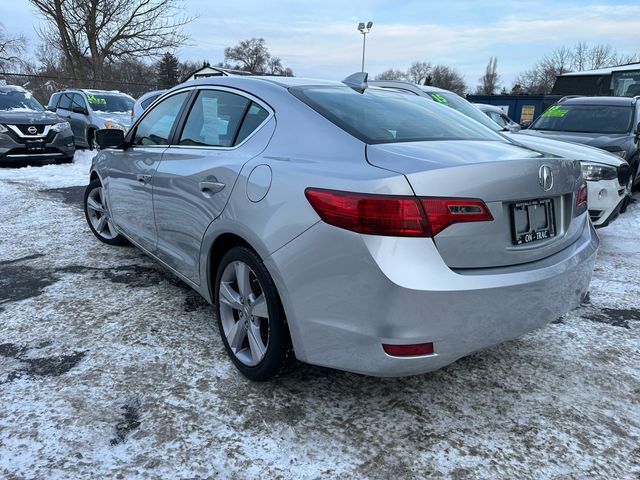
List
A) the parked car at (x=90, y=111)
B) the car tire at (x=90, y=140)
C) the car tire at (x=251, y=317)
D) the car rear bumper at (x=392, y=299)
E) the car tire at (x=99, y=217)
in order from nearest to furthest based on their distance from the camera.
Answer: the car rear bumper at (x=392, y=299)
the car tire at (x=251, y=317)
the car tire at (x=99, y=217)
the parked car at (x=90, y=111)
the car tire at (x=90, y=140)

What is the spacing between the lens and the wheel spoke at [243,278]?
98.7 inches

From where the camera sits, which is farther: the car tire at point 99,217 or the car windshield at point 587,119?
the car windshield at point 587,119

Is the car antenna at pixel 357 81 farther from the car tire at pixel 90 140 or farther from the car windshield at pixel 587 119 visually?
the car tire at pixel 90 140

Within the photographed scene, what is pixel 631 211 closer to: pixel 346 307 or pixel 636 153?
pixel 636 153

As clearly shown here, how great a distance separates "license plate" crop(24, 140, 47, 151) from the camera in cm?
981

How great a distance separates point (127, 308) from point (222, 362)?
1060 millimetres

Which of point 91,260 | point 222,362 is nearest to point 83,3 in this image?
point 91,260

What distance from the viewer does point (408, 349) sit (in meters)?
1.94

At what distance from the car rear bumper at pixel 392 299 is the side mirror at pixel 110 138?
2.45m

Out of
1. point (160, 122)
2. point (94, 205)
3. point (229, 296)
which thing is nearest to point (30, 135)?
point (94, 205)

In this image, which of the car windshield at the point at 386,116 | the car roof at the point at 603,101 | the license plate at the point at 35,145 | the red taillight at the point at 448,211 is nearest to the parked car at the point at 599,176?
the car windshield at the point at 386,116

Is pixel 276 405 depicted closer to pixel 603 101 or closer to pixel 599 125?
pixel 599 125

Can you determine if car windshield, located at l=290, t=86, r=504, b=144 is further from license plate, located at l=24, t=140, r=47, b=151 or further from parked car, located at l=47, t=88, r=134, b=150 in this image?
parked car, located at l=47, t=88, r=134, b=150

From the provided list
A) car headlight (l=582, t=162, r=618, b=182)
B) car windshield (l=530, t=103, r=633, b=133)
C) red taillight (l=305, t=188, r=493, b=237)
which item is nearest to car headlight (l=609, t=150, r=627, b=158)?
car windshield (l=530, t=103, r=633, b=133)
